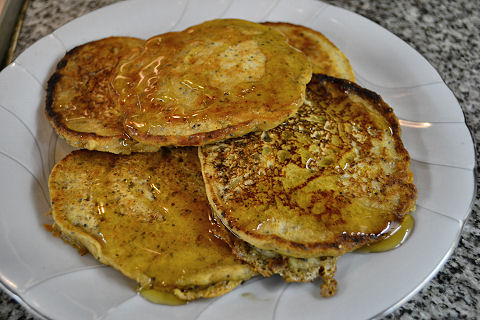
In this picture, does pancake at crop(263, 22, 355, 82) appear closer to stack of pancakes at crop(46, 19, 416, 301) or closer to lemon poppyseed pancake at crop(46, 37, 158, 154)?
stack of pancakes at crop(46, 19, 416, 301)

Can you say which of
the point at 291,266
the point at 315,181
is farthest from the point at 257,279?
the point at 315,181

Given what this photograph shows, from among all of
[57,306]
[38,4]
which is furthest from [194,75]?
[38,4]

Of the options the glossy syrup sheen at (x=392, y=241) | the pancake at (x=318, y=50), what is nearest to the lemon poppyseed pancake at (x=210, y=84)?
the pancake at (x=318, y=50)

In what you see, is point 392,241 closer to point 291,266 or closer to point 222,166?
point 291,266

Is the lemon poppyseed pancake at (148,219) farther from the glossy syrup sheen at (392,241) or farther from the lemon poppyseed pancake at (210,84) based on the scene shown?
the glossy syrup sheen at (392,241)

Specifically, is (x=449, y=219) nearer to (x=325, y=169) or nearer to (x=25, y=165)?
(x=325, y=169)

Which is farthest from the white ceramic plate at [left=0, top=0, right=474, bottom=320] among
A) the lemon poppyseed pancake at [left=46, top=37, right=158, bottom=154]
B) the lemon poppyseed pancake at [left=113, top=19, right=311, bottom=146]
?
the lemon poppyseed pancake at [left=113, top=19, right=311, bottom=146]
